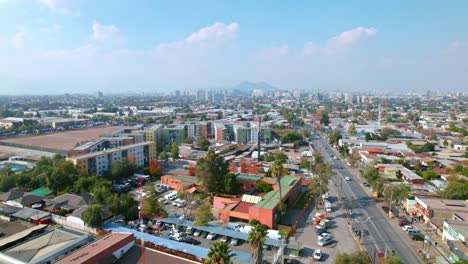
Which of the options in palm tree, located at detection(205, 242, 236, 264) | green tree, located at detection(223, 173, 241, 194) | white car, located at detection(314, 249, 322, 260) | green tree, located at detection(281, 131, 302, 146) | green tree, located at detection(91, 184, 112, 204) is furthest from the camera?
green tree, located at detection(281, 131, 302, 146)

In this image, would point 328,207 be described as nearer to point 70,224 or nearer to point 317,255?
point 317,255

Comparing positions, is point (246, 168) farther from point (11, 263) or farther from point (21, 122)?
point (21, 122)

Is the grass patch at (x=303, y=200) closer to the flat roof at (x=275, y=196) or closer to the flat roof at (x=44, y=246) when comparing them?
the flat roof at (x=275, y=196)

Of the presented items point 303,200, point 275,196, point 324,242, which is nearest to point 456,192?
point 303,200

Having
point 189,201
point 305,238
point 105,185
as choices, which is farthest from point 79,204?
point 305,238

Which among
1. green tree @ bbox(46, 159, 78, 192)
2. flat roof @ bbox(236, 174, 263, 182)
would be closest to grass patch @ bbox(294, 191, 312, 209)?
flat roof @ bbox(236, 174, 263, 182)

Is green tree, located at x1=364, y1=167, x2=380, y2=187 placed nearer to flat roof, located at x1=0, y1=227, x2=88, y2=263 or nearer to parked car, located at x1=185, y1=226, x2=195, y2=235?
parked car, located at x1=185, y1=226, x2=195, y2=235
